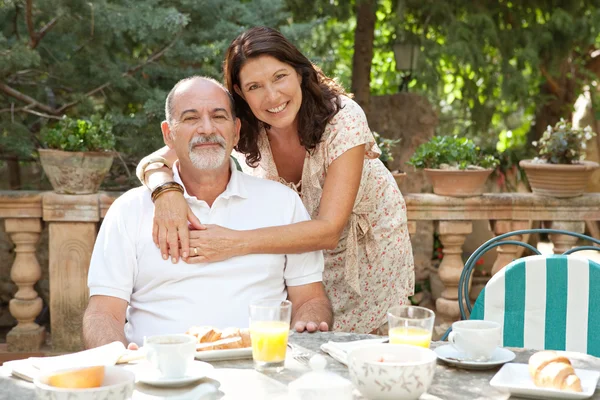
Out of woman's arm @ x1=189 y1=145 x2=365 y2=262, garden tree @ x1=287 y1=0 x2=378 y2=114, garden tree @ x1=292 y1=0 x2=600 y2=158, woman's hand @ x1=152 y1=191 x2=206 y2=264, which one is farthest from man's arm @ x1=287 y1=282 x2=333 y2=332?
garden tree @ x1=287 y1=0 x2=378 y2=114

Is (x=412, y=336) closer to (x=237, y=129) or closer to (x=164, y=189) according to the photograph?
(x=164, y=189)

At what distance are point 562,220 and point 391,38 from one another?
3.67 m

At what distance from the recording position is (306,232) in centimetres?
253

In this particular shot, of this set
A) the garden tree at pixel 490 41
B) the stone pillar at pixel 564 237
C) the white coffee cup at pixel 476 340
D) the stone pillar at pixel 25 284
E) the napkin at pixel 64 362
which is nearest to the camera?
the napkin at pixel 64 362

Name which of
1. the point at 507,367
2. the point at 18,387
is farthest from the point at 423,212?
the point at 18,387

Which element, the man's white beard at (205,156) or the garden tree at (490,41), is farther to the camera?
the garden tree at (490,41)

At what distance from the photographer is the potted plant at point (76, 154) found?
12.2 feet

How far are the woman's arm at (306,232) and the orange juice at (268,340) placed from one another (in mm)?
688

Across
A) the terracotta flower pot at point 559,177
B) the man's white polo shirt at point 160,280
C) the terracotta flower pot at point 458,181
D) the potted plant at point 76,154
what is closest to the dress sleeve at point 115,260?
the man's white polo shirt at point 160,280

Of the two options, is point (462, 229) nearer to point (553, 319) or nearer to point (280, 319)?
point (553, 319)

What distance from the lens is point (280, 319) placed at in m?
1.77

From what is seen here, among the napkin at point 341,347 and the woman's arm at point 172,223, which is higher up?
the woman's arm at point 172,223

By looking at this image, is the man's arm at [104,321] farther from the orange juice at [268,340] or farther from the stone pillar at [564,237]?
the stone pillar at [564,237]

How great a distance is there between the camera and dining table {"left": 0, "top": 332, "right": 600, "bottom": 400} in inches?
62.9
